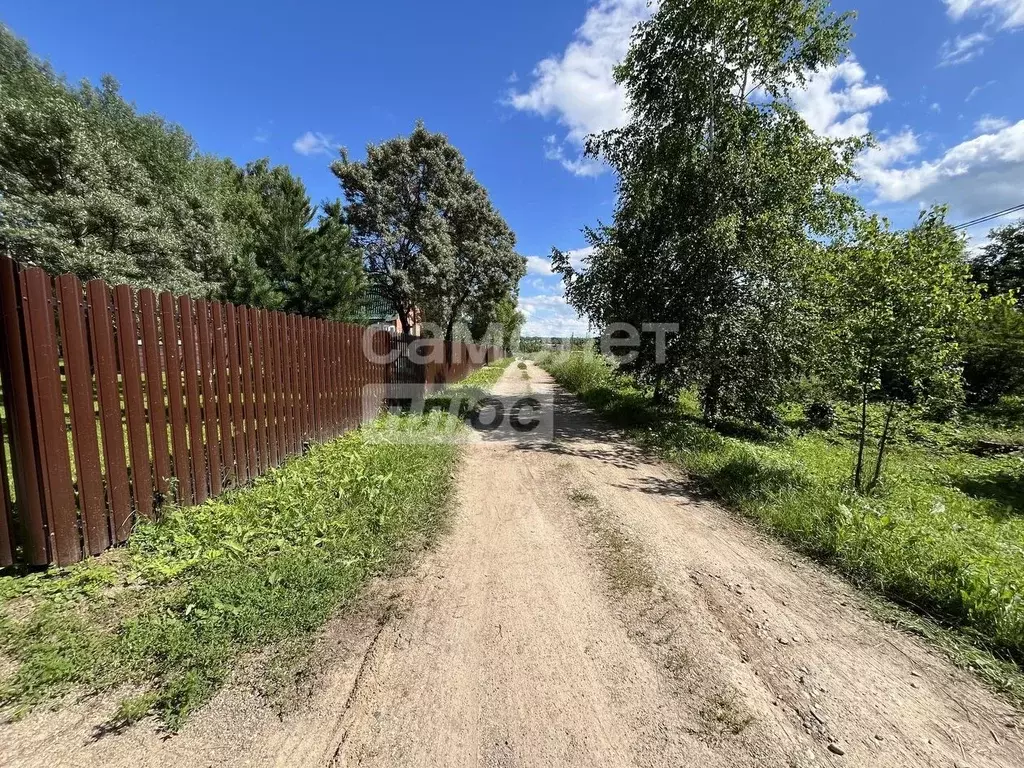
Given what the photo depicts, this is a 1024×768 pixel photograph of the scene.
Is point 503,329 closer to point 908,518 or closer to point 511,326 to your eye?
point 511,326

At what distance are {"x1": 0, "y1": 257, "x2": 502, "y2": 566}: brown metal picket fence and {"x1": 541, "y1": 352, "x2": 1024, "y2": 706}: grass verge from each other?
5.33m

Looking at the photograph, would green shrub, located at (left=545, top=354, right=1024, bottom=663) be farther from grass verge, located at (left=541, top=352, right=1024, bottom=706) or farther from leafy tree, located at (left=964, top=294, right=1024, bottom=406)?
leafy tree, located at (left=964, top=294, right=1024, bottom=406)

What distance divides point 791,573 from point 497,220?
16124mm

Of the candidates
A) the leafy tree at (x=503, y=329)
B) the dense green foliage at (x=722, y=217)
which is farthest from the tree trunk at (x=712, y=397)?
the leafy tree at (x=503, y=329)

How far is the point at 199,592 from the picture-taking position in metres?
2.53

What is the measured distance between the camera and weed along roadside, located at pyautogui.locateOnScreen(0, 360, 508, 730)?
1.95 metres

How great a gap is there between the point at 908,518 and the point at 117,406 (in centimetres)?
681

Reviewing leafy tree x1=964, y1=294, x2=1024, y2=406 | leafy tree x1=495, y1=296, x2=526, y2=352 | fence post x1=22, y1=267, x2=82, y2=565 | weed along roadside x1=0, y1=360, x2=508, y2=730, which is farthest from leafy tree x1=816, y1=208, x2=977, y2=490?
leafy tree x1=495, y1=296, x2=526, y2=352

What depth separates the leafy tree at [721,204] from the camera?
7680 mm

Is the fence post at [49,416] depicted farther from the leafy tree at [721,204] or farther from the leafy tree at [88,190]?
the leafy tree at [88,190]

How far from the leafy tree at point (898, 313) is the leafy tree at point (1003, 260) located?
26.1m

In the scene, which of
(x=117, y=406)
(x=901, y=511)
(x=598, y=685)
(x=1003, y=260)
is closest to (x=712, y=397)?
(x=901, y=511)

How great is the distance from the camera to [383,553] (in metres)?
3.28

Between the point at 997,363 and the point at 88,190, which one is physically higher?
the point at 88,190
